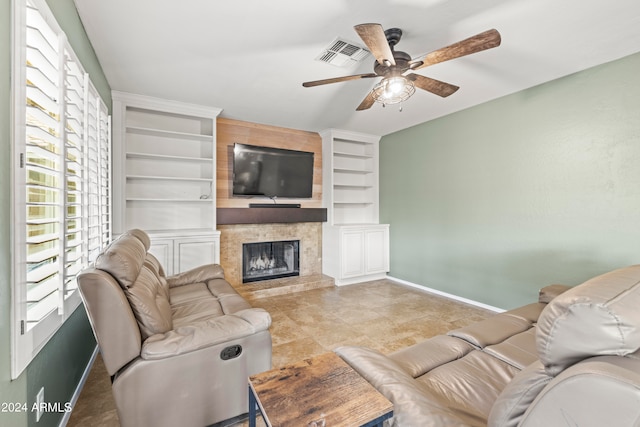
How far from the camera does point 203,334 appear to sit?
1.46 m

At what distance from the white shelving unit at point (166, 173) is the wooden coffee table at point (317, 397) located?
2.78m

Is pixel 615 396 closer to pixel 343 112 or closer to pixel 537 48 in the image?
pixel 537 48

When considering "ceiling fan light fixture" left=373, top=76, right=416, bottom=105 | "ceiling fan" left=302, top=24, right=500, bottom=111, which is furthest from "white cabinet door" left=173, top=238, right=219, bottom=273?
"ceiling fan light fixture" left=373, top=76, right=416, bottom=105

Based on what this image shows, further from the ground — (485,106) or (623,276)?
(485,106)

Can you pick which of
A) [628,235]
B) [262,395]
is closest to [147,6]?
[262,395]

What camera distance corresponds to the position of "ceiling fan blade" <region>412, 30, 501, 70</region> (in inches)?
63.7

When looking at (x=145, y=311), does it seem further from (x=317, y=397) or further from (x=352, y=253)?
(x=352, y=253)

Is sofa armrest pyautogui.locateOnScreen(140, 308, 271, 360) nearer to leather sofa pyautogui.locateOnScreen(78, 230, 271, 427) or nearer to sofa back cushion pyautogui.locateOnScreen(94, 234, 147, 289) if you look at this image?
leather sofa pyautogui.locateOnScreen(78, 230, 271, 427)

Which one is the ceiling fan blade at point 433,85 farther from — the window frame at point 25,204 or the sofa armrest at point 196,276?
the sofa armrest at point 196,276

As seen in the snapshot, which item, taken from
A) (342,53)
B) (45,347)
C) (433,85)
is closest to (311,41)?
(342,53)

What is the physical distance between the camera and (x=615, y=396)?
0.56m

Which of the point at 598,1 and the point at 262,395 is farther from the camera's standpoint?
the point at 598,1

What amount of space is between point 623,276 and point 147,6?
2.77 meters

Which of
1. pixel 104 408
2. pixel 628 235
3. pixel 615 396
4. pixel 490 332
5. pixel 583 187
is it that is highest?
pixel 583 187
